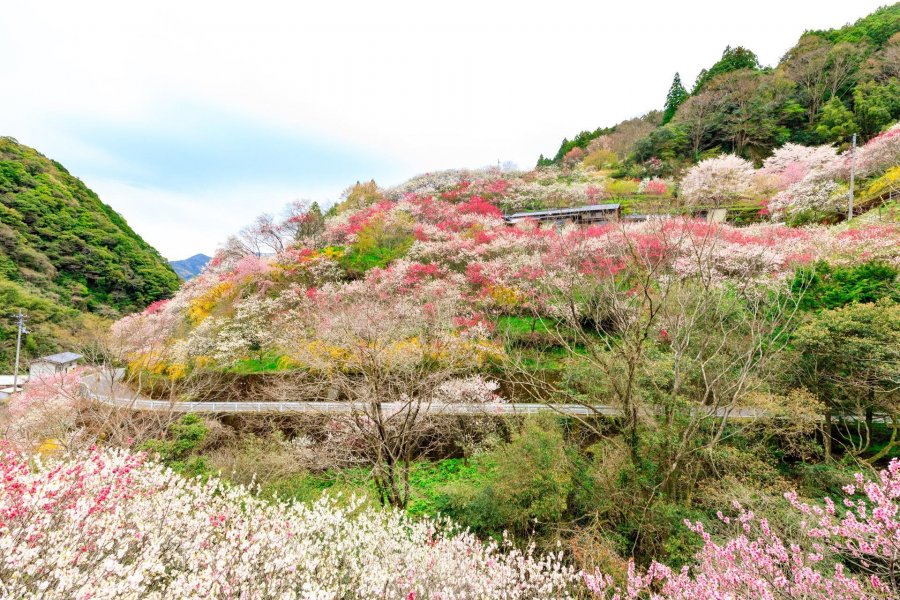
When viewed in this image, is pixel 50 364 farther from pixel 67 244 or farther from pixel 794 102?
pixel 794 102

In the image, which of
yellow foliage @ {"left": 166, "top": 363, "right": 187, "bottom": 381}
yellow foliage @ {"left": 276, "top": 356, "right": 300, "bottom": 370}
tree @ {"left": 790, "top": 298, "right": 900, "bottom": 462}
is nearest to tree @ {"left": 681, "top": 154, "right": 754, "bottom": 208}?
tree @ {"left": 790, "top": 298, "right": 900, "bottom": 462}

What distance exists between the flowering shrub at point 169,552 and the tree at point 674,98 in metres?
49.6

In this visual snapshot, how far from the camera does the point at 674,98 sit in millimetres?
41625

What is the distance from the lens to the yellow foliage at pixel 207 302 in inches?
729

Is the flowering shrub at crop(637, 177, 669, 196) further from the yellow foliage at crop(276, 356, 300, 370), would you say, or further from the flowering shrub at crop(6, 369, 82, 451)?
the flowering shrub at crop(6, 369, 82, 451)

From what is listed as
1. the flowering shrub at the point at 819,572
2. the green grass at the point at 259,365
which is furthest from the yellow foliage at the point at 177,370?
the flowering shrub at the point at 819,572

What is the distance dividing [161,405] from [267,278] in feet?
25.8

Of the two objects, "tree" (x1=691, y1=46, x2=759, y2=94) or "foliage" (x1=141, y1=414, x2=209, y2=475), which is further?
"tree" (x1=691, y1=46, x2=759, y2=94)

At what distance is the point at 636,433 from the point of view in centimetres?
710

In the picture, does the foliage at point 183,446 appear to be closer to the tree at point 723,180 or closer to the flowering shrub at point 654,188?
the tree at point 723,180

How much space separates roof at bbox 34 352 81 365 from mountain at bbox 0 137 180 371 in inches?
32.5

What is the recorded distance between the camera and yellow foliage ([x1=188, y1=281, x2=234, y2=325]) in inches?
729

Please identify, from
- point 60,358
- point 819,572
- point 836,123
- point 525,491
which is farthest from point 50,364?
point 836,123

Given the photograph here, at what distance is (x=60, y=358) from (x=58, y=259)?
12.2m
